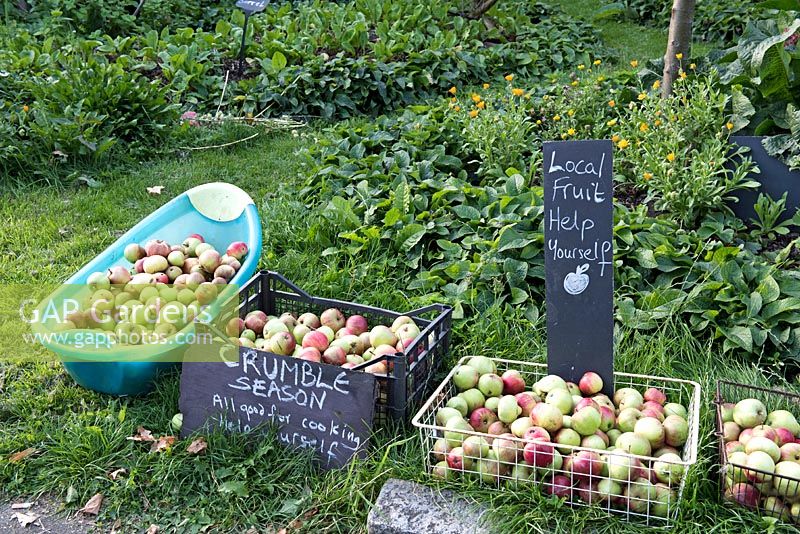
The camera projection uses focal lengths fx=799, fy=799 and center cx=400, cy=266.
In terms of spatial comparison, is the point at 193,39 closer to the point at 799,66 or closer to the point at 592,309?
the point at 799,66

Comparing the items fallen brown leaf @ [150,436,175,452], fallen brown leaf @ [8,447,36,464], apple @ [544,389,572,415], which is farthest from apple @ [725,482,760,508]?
fallen brown leaf @ [8,447,36,464]

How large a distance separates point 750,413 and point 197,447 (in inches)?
78.5

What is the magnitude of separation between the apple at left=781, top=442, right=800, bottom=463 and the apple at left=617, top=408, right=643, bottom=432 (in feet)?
1.49

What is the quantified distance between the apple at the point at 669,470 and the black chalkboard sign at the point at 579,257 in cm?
47

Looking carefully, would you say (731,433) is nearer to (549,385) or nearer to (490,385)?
(549,385)

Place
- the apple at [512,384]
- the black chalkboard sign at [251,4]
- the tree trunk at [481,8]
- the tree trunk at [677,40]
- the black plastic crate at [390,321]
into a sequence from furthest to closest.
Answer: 1. the tree trunk at [481,8]
2. the black chalkboard sign at [251,4]
3. the tree trunk at [677,40]
4. the apple at [512,384]
5. the black plastic crate at [390,321]

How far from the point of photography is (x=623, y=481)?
8.20 feet

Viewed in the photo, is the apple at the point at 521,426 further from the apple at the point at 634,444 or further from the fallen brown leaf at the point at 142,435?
the fallen brown leaf at the point at 142,435

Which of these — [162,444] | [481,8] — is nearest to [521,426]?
[162,444]

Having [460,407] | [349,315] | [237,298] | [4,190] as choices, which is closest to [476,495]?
[460,407]

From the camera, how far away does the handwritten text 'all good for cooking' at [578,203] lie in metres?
2.80

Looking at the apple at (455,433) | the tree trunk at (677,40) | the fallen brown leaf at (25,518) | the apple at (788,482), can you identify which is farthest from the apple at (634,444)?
the tree trunk at (677,40)

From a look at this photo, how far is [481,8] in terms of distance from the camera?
368 inches

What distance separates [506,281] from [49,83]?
166 inches
